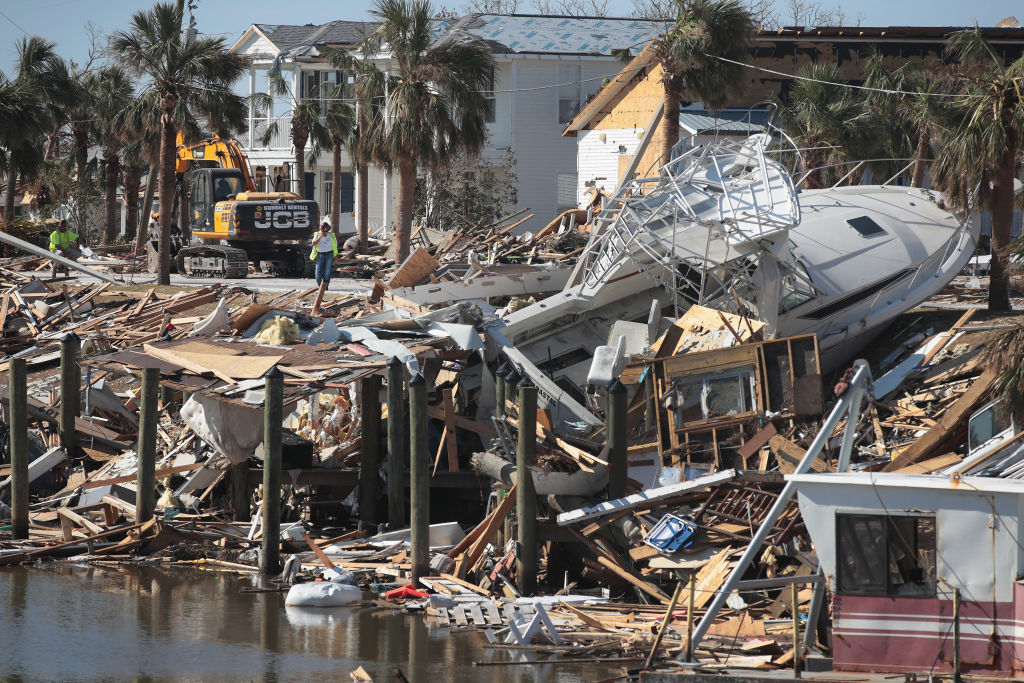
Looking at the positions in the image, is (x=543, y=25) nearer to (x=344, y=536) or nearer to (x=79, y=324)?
(x=79, y=324)

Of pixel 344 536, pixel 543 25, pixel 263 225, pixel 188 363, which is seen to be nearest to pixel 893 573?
pixel 344 536

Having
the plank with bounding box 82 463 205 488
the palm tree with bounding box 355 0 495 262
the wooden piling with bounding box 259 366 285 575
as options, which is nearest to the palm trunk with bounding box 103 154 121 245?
the palm tree with bounding box 355 0 495 262

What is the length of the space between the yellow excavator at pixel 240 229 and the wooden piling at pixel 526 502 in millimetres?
18869

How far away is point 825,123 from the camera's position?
30.8 meters

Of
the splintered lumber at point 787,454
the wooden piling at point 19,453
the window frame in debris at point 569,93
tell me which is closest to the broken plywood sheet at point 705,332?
the splintered lumber at point 787,454

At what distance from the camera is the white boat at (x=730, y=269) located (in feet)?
59.1

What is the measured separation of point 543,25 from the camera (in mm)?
46062

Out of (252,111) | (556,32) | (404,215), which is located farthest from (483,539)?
(252,111)

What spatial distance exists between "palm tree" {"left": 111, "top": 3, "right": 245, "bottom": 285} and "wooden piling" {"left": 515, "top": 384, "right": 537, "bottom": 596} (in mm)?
17304

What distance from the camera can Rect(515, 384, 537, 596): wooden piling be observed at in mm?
13805

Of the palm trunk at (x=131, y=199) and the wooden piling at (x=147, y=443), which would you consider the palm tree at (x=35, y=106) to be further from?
the wooden piling at (x=147, y=443)

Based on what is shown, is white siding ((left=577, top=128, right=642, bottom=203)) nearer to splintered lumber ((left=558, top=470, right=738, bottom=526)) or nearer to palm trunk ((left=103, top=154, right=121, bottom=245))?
palm trunk ((left=103, top=154, right=121, bottom=245))

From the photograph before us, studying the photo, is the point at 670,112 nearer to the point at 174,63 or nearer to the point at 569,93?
the point at 174,63

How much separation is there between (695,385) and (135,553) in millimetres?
7582
